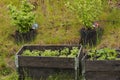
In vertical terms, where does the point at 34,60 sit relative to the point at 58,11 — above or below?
below

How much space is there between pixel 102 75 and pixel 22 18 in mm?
1980

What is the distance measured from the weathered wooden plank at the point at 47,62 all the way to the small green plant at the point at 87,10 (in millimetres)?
1198

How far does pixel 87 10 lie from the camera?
18.9 feet

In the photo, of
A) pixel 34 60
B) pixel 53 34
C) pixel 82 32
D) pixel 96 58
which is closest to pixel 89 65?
pixel 96 58

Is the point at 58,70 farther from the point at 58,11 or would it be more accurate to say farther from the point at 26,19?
the point at 58,11

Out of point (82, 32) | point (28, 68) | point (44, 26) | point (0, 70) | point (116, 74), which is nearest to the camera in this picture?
point (116, 74)

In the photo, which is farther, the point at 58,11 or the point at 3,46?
the point at 58,11

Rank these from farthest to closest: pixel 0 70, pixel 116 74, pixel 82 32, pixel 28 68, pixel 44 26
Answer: pixel 44 26, pixel 82 32, pixel 0 70, pixel 28 68, pixel 116 74

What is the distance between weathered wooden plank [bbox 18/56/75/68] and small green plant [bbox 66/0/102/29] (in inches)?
47.2

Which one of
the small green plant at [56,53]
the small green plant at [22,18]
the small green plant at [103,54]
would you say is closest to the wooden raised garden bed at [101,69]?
the small green plant at [103,54]

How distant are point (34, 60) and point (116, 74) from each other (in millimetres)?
1178

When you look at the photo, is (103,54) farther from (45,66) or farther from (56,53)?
(45,66)

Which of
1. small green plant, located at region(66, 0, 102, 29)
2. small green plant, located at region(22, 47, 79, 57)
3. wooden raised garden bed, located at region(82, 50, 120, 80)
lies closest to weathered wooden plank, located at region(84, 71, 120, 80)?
wooden raised garden bed, located at region(82, 50, 120, 80)

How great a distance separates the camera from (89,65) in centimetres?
471
